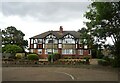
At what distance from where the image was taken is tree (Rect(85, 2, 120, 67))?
32312mm

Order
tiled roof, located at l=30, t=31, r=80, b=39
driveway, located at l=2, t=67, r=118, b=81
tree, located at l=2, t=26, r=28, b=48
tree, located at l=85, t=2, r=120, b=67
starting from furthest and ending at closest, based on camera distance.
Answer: tree, located at l=2, t=26, r=28, b=48, tiled roof, located at l=30, t=31, r=80, b=39, tree, located at l=85, t=2, r=120, b=67, driveway, located at l=2, t=67, r=118, b=81

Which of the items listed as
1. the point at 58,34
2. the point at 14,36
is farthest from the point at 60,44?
the point at 14,36

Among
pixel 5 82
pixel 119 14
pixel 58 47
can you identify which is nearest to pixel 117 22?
pixel 119 14

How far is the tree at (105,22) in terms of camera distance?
32312 mm

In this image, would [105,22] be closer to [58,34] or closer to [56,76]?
[56,76]

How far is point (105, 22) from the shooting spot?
33.9m

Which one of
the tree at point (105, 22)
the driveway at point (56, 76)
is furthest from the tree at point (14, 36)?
the driveway at point (56, 76)

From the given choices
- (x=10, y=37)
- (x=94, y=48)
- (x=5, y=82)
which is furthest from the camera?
(x=10, y=37)

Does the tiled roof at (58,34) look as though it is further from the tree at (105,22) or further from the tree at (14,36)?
the tree at (105,22)

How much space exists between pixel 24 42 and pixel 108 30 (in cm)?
6821

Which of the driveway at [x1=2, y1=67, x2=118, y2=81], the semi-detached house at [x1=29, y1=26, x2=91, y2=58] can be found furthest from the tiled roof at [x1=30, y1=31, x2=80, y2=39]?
the driveway at [x1=2, y1=67, x2=118, y2=81]

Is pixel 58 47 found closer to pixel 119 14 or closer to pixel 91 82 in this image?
pixel 119 14

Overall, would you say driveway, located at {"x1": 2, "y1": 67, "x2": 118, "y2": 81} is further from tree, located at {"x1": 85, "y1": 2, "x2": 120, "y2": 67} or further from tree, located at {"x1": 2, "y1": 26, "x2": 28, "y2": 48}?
tree, located at {"x1": 2, "y1": 26, "x2": 28, "y2": 48}

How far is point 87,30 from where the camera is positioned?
3581cm
